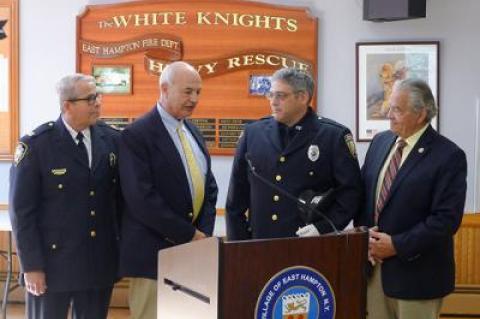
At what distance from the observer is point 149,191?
2623 mm

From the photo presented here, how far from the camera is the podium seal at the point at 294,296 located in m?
1.52

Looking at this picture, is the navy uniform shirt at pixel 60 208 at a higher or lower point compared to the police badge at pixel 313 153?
lower

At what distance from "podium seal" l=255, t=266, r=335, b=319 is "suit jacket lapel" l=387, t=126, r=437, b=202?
3.46ft

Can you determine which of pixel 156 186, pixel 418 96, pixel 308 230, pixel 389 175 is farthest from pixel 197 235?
pixel 418 96

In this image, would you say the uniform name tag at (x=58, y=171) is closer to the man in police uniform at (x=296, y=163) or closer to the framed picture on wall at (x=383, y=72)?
the man in police uniform at (x=296, y=163)

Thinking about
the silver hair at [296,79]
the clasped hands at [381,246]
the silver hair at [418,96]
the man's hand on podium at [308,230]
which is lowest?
the clasped hands at [381,246]

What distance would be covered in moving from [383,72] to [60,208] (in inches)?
102

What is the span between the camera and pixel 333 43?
4.72 metres

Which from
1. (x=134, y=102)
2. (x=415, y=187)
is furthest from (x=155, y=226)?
(x=134, y=102)

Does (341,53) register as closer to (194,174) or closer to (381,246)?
(194,174)

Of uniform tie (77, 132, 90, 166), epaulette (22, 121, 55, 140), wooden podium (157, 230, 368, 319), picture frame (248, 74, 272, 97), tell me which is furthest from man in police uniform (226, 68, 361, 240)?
picture frame (248, 74, 272, 97)

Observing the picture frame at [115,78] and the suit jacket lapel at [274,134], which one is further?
the picture frame at [115,78]

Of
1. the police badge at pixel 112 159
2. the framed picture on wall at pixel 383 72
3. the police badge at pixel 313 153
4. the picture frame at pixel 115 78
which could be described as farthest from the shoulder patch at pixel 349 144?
the picture frame at pixel 115 78

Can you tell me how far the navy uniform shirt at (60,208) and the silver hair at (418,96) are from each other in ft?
3.96
